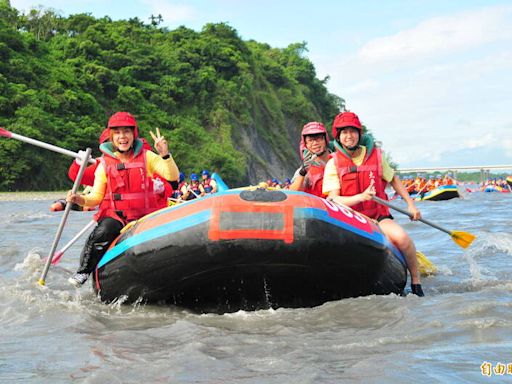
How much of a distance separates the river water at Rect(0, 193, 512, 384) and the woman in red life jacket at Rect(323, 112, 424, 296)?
0.45m

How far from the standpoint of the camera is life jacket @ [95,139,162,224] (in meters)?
5.19

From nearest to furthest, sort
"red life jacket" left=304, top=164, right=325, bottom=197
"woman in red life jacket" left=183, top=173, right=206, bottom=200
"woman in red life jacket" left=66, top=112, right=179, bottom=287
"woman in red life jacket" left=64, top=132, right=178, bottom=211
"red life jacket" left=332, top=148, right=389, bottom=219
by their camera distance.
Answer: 1. "woman in red life jacket" left=66, top=112, right=179, bottom=287
2. "red life jacket" left=332, top=148, right=389, bottom=219
3. "woman in red life jacket" left=64, top=132, right=178, bottom=211
4. "red life jacket" left=304, top=164, right=325, bottom=197
5. "woman in red life jacket" left=183, top=173, right=206, bottom=200

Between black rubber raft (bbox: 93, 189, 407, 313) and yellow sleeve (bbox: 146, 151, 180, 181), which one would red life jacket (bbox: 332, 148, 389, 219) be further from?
yellow sleeve (bbox: 146, 151, 180, 181)

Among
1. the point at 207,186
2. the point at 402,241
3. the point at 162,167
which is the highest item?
the point at 162,167

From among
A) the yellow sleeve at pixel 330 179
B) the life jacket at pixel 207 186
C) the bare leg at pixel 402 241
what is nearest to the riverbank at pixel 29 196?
the life jacket at pixel 207 186

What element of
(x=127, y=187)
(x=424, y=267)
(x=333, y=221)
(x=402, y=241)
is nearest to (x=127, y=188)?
(x=127, y=187)

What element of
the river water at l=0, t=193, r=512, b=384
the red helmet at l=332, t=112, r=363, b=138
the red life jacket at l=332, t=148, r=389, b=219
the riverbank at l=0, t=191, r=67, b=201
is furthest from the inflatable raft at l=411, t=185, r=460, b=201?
the red helmet at l=332, t=112, r=363, b=138

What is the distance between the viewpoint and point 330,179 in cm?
531

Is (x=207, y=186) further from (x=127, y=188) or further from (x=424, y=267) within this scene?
(x=127, y=188)

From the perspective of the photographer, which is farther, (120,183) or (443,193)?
(443,193)

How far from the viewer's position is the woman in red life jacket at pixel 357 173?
17.2 ft

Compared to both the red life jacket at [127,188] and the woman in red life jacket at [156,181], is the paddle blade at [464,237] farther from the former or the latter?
the red life jacket at [127,188]

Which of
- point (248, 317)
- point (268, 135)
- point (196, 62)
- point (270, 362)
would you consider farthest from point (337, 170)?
point (268, 135)

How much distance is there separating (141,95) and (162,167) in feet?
111
